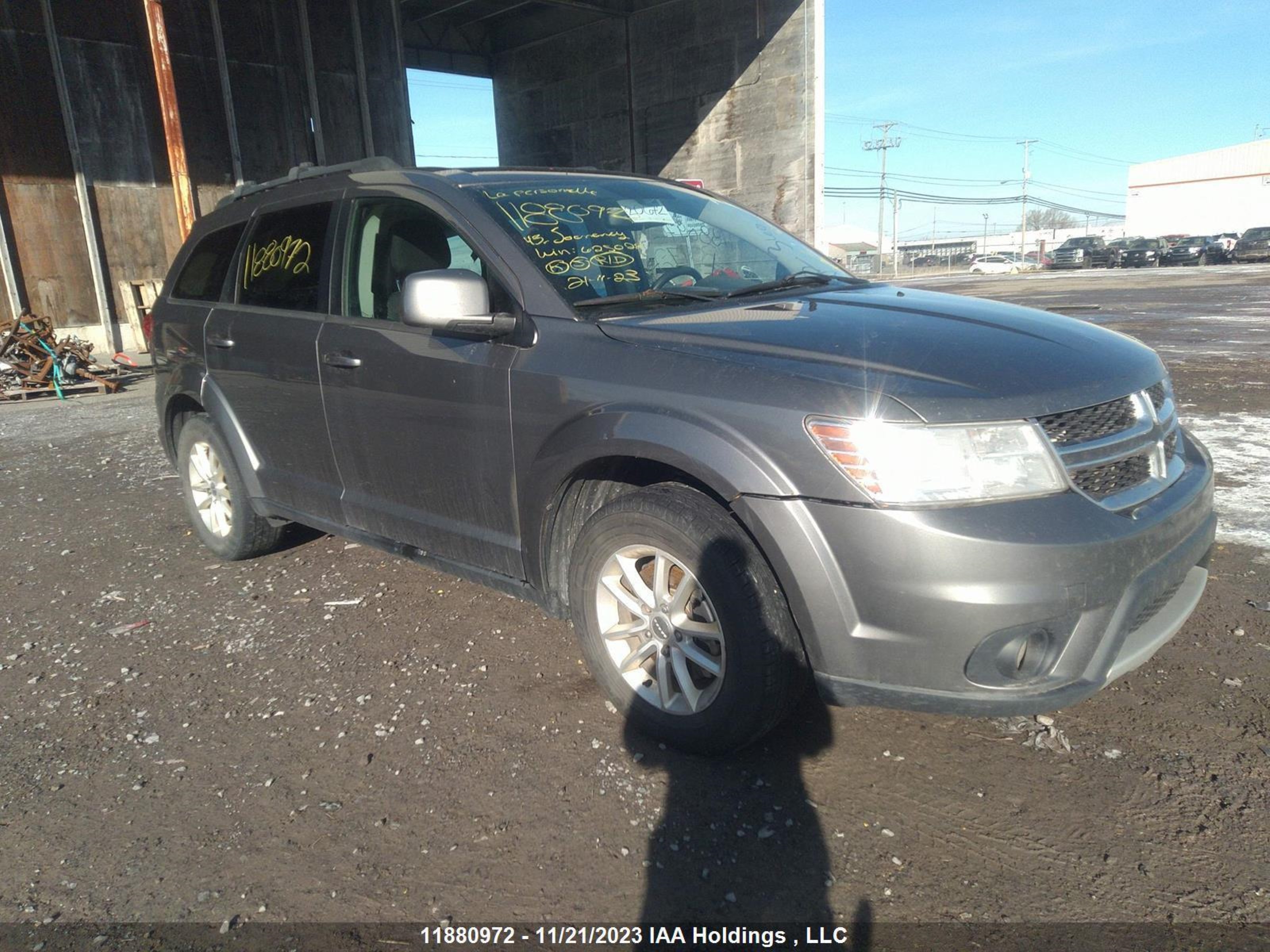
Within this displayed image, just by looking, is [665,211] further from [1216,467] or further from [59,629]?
[1216,467]

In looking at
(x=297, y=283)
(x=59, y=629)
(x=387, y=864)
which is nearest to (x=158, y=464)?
(x=59, y=629)

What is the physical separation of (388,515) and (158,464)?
478 centimetres

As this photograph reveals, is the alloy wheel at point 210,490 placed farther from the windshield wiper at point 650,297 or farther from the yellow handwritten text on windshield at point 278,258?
the windshield wiper at point 650,297

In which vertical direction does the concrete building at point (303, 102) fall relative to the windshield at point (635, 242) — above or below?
above

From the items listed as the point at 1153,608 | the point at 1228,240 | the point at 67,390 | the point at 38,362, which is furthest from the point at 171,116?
the point at 1228,240

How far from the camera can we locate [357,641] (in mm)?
3734

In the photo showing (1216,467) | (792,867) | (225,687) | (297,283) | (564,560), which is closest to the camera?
(792,867)

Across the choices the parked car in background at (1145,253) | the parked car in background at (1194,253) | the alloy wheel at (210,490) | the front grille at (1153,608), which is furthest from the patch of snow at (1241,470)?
the parked car in background at (1145,253)

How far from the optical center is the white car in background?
55.5m

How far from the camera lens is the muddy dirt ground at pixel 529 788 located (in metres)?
2.19

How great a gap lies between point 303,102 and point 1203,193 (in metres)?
Result: 63.9

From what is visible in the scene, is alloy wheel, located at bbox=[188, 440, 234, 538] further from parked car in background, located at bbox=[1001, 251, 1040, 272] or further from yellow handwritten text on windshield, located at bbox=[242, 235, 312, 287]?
parked car in background, located at bbox=[1001, 251, 1040, 272]

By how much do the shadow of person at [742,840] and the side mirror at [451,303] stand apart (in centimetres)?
111

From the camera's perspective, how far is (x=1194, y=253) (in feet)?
130
